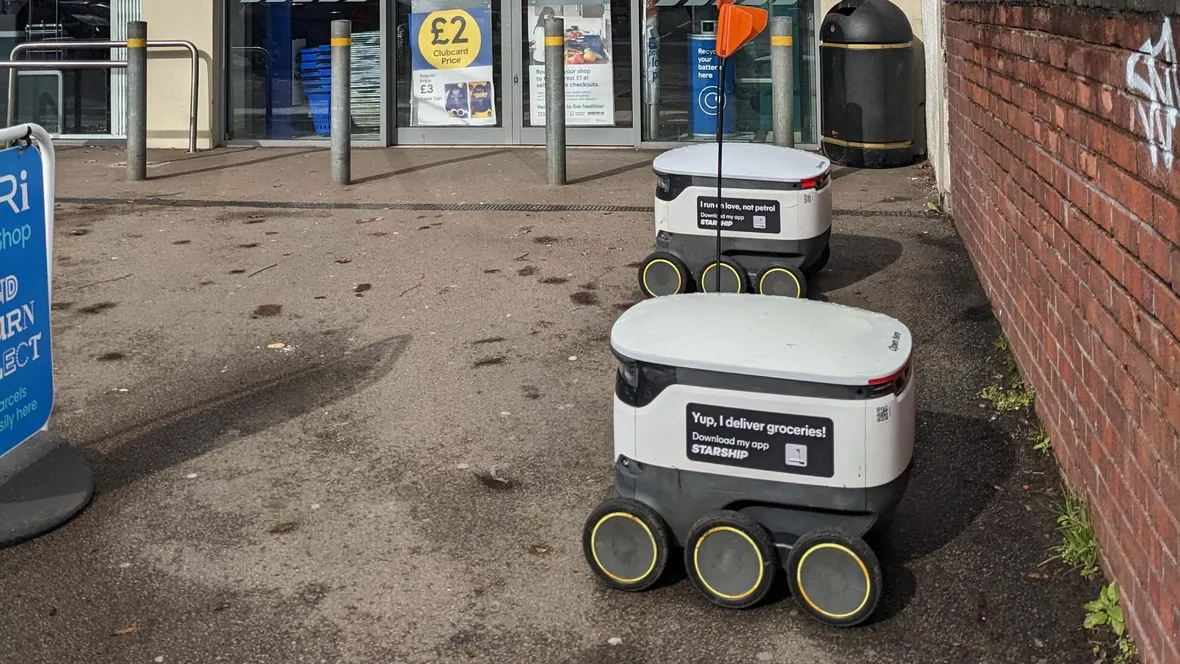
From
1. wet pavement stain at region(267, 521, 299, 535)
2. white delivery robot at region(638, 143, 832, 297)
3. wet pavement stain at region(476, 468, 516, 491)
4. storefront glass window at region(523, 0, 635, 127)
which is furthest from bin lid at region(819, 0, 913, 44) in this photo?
wet pavement stain at region(267, 521, 299, 535)

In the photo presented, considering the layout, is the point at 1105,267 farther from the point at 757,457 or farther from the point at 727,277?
the point at 727,277

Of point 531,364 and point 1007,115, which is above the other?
point 1007,115

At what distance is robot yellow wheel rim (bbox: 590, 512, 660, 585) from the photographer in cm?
390

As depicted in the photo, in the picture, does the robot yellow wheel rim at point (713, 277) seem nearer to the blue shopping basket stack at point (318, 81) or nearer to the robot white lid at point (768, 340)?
the robot white lid at point (768, 340)

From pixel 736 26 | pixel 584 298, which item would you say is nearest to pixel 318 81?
pixel 584 298

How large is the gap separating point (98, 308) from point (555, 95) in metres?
4.36

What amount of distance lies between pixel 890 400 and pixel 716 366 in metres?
0.49

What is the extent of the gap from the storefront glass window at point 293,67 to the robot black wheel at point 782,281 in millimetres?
7381

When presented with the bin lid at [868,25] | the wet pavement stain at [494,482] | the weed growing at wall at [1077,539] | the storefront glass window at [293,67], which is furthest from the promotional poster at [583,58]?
the weed growing at wall at [1077,539]

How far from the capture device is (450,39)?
13.2m

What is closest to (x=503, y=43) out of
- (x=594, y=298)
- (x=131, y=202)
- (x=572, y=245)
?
(x=131, y=202)

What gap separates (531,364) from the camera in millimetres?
6148

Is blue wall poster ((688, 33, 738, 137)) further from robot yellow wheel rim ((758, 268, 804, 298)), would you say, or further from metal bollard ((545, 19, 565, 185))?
robot yellow wheel rim ((758, 268, 804, 298))

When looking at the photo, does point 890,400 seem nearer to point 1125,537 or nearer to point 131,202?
point 1125,537
